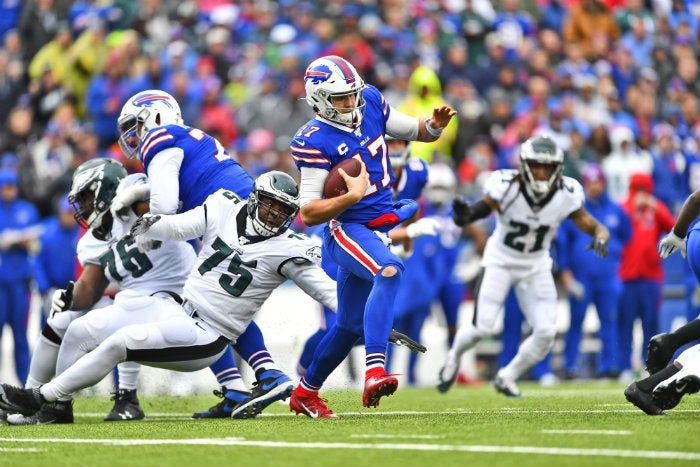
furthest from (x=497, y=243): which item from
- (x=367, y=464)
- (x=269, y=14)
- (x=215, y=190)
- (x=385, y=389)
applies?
(x=269, y=14)

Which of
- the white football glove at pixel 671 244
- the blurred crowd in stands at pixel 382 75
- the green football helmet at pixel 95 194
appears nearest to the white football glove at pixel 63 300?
the green football helmet at pixel 95 194

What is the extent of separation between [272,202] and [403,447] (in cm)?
227

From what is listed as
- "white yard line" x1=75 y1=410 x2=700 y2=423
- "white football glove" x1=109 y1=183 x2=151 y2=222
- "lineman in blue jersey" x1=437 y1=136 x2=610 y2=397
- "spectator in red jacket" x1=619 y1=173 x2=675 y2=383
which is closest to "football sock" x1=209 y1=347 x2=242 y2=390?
"white yard line" x1=75 y1=410 x2=700 y2=423

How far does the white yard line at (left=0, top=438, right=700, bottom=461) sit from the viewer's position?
16.4 feet

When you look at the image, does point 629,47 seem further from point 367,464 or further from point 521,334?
point 367,464

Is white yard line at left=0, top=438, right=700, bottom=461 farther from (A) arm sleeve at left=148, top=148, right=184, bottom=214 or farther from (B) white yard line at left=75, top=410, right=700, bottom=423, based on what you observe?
(A) arm sleeve at left=148, top=148, right=184, bottom=214

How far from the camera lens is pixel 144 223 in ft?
24.1

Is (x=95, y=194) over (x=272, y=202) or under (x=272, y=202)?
under

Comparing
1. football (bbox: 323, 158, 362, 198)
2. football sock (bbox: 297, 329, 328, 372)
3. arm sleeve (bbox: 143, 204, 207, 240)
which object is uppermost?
football (bbox: 323, 158, 362, 198)

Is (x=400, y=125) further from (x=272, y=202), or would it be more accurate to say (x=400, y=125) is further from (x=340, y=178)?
(x=272, y=202)

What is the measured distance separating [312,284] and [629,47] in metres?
12.1

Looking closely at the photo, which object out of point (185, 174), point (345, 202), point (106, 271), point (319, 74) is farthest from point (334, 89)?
point (106, 271)

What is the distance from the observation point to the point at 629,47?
60.7 feet

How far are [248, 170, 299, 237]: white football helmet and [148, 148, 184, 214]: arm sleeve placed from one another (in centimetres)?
56
